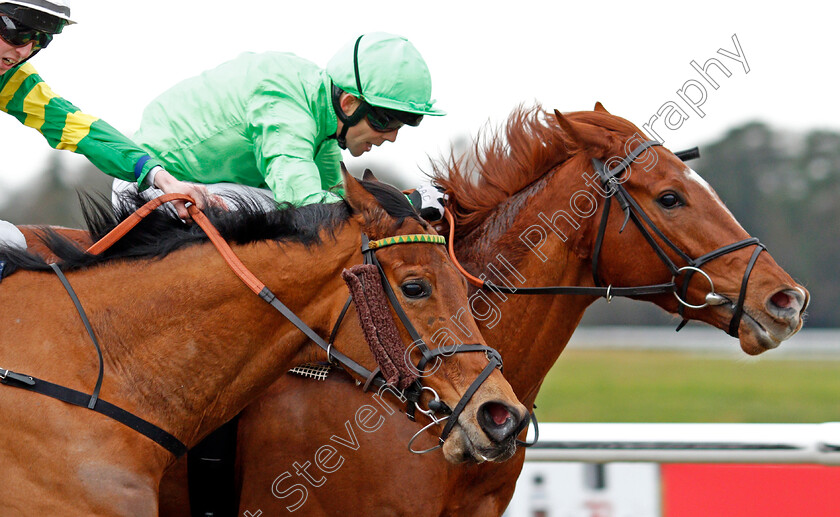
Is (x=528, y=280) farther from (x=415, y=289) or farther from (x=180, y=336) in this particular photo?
(x=180, y=336)

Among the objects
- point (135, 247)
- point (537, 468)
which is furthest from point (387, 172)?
point (135, 247)

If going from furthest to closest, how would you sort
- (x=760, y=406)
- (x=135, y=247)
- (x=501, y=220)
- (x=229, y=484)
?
(x=760, y=406)
(x=501, y=220)
(x=229, y=484)
(x=135, y=247)

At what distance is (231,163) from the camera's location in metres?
3.39

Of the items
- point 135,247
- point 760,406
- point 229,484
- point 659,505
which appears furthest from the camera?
point 760,406

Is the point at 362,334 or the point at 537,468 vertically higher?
the point at 362,334

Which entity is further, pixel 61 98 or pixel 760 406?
pixel 760 406

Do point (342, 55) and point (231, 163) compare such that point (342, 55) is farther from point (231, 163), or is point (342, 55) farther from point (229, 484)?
point (229, 484)

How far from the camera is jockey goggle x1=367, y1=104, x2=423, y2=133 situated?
318 cm

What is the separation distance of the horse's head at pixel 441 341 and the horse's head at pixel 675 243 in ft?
3.40

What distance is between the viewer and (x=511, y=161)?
3.62m

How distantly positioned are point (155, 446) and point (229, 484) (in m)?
0.60

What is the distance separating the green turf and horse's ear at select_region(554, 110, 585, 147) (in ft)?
22.4

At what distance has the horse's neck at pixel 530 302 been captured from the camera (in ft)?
11.0

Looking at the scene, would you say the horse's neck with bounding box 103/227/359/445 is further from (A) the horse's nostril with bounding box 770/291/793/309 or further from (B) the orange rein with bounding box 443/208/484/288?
(A) the horse's nostril with bounding box 770/291/793/309
